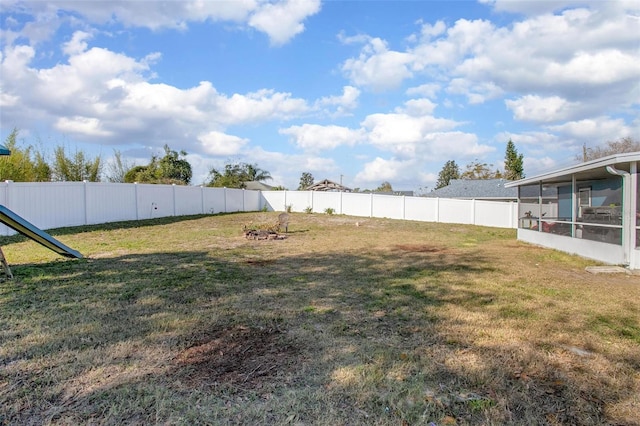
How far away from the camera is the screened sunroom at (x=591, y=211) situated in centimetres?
749

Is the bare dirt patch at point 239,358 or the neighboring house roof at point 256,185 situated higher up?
the neighboring house roof at point 256,185

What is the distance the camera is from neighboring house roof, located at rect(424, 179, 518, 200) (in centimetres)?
2672

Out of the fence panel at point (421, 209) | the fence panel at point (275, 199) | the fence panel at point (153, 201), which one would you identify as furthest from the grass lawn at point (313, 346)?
the fence panel at point (275, 199)

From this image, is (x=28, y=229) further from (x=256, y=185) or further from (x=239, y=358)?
(x=256, y=185)

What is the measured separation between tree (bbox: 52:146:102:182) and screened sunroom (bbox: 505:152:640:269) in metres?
18.5

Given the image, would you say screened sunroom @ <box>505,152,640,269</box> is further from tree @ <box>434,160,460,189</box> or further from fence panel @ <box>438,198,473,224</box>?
tree @ <box>434,160,460,189</box>

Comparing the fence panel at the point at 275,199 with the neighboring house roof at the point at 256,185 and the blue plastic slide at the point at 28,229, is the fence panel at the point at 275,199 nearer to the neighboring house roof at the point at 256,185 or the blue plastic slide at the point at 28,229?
the neighboring house roof at the point at 256,185

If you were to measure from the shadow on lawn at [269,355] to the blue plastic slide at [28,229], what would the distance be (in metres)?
0.92

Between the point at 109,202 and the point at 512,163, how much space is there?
123 ft

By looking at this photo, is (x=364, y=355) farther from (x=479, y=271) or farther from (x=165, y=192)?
(x=165, y=192)

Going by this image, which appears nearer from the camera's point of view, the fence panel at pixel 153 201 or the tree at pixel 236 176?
the fence panel at pixel 153 201

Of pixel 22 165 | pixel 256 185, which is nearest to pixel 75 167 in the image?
pixel 22 165

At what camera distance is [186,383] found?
264cm

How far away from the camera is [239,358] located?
3068 millimetres
